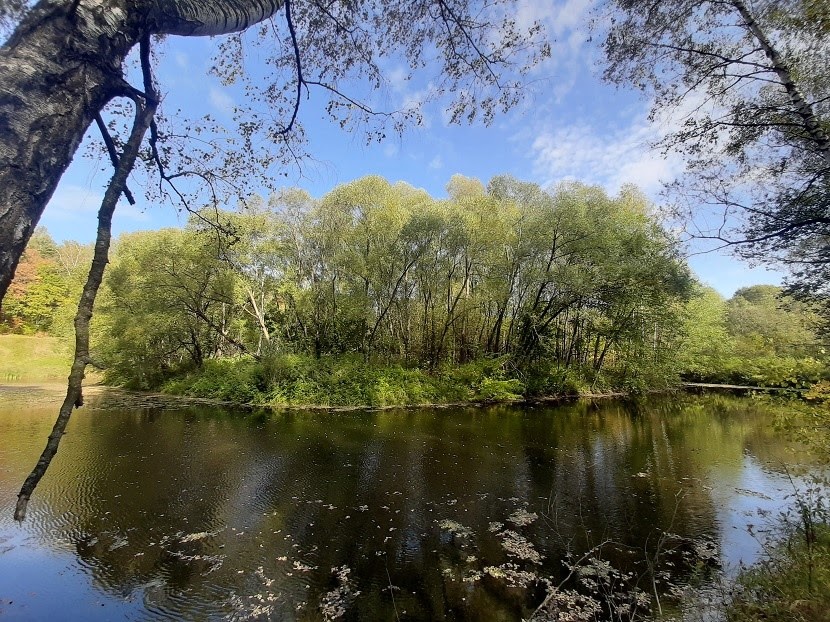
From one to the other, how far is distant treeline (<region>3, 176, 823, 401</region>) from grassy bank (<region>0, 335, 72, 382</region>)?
4075 millimetres

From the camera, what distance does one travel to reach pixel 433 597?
16.0 feet

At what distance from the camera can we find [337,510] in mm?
7461

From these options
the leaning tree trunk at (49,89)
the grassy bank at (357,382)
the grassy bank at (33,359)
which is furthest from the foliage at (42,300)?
the leaning tree trunk at (49,89)

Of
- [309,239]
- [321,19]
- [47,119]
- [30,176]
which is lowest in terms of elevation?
[30,176]

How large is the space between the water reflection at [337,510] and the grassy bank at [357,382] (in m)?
4.78

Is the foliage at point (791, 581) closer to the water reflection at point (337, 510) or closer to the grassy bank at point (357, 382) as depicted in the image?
the water reflection at point (337, 510)

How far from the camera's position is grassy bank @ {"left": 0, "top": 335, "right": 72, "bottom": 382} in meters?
26.1

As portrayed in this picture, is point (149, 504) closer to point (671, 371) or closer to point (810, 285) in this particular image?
point (810, 285)

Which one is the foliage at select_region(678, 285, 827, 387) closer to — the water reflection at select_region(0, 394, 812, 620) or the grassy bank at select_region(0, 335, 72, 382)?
the water reflection at select_region(0, 394, 812, 620)

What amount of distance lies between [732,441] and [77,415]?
893 inches

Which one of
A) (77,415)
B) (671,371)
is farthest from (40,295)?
(671,371)

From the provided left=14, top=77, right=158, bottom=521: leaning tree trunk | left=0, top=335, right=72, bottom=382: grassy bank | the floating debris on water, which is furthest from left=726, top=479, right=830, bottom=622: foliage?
left=0, top=335, right=72, bottom=382: grassy bank

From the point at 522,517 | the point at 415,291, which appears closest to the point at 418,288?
the point at 415,291

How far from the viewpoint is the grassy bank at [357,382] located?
19234 mm
